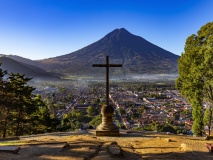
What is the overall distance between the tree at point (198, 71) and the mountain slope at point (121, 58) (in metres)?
Answer: 73.3

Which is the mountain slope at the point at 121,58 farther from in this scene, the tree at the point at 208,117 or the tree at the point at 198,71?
the tree at the point at 208,117

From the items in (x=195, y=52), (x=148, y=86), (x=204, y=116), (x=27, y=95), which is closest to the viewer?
(x=195, y=52)

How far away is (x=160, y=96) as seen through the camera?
6769 centimetres

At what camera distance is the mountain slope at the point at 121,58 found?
9455 cm

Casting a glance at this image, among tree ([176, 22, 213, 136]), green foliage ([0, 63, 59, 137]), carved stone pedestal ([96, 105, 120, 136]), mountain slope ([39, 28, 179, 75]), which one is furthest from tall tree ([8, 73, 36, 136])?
A: mountain slope ([39, 28, 179, 75])

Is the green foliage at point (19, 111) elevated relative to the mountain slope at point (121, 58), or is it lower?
lower

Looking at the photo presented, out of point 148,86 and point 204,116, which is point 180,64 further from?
point 148,86

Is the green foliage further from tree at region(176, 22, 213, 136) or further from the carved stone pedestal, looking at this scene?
tree at region(176, 22, 213, 136)

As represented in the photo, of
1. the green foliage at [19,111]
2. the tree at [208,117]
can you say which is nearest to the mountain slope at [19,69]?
the green foliage at [19,111]

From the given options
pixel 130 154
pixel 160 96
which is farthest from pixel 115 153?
pixel 160 96

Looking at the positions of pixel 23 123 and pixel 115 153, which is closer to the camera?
pixel 115 153

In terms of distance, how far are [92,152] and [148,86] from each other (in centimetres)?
8513

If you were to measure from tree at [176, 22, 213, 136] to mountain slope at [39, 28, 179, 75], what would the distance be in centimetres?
7327

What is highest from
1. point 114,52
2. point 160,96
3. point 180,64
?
point 114,52
